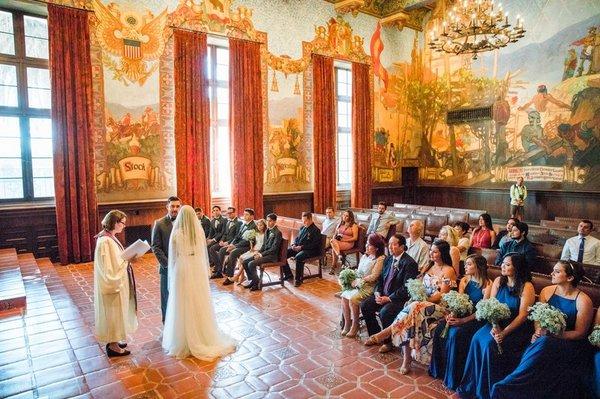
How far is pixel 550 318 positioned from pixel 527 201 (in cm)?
1025

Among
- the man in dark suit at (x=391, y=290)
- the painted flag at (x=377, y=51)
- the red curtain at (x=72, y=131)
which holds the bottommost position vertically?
the man in dark suit at (x=391, y=290)

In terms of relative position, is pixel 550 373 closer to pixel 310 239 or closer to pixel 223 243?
pixel 310 239

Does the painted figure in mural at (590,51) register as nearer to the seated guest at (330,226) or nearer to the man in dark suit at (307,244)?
the seated guest at (330,226)

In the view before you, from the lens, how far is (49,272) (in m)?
7.53

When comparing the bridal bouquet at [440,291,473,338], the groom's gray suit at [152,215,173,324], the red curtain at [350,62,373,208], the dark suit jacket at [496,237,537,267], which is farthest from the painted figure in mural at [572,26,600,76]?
the groom's gray suit at [152,215,173,324]

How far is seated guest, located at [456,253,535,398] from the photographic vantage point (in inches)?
137

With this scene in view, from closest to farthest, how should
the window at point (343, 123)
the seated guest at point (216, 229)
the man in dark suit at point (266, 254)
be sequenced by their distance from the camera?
the man in dark suit at point (266, 254)
the seated guest at point (216, 229)
the window at point (343, 123)

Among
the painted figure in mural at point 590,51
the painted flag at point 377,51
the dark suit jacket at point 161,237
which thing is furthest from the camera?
the painted flag at point 377,51

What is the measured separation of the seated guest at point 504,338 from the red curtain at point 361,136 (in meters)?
9.80

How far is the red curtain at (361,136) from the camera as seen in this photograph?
1341 centimetres

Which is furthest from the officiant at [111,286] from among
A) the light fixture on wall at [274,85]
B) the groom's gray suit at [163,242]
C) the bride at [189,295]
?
the light fixture on wall at [274,85]

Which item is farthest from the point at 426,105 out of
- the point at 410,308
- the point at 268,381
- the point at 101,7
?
the point at 268,381

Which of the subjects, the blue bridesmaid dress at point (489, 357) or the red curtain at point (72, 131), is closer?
the blue bridesmaid dress at point (489, 357)

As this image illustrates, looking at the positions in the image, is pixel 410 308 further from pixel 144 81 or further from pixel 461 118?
pixel 461 118
